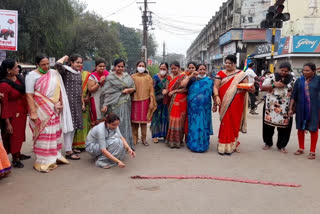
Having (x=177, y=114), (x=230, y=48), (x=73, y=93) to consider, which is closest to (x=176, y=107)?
(x=177, y=114)

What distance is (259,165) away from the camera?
431 centimetres

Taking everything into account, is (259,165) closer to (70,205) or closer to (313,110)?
(313,110)

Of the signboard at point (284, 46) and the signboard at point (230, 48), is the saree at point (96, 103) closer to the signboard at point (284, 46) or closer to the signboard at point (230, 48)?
the signboard at point (284, 46)

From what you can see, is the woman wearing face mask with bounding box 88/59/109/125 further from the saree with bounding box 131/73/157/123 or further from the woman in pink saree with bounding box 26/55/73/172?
the woman in pink saree with bounding box 26/55/73/172

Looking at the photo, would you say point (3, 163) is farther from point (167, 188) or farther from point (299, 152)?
point (299, 152)

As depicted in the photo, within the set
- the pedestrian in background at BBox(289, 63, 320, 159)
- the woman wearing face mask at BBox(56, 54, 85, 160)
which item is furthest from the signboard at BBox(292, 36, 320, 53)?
the woman wearing face mask at BBox(56, 54, 85, 160)

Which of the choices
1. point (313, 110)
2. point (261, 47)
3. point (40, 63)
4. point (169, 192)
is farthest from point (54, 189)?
point (261, 47)

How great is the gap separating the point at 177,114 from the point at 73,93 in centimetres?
179

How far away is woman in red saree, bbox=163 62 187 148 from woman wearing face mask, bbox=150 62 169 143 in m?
0.22

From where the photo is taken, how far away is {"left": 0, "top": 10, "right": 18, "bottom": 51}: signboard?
6.92 meters

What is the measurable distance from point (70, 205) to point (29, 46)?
17.5 metres

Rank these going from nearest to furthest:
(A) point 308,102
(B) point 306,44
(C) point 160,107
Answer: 1. (A) point 308,102
2. (C) point 160,107
3. (B) point 306,44

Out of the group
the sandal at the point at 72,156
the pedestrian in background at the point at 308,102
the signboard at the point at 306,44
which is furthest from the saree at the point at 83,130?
the signboard at the point at 306,44

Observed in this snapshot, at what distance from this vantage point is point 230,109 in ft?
15.6
